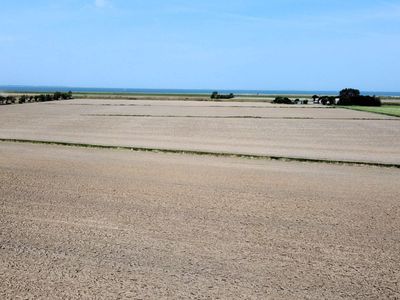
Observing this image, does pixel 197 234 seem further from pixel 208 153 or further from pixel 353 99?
pixel 353 99

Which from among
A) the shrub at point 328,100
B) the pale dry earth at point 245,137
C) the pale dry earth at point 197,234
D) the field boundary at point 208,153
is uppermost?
the shrub at point 328,100

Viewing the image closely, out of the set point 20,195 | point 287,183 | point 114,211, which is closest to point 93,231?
point 114,211

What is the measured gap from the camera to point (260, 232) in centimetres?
873

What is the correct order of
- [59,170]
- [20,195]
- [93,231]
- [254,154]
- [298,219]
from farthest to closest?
[254,154] → [59,170] → [20,195] → [298,219] → [93,231]

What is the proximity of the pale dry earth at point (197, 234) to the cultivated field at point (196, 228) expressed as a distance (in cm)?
3

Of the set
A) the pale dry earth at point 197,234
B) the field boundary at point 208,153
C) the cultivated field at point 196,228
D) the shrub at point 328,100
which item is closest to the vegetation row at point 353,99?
the shrub at point 328,100

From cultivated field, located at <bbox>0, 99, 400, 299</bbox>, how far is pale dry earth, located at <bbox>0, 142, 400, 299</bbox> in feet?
0.10

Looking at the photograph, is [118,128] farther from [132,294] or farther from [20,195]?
[132,294]

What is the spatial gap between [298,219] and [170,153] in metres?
11.2

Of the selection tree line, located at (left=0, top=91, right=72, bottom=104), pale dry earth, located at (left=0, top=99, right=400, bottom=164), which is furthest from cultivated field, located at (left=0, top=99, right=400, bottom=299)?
tree line, located at (left=0, top=91, right=72, bottom=104)

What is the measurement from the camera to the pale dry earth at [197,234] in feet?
21.0

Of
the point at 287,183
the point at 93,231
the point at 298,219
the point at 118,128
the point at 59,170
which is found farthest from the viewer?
the point at 118,128

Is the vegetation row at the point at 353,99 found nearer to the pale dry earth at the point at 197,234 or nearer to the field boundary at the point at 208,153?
the field boundary at the point at 208,153

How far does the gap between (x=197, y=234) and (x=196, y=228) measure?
0.37 metres
